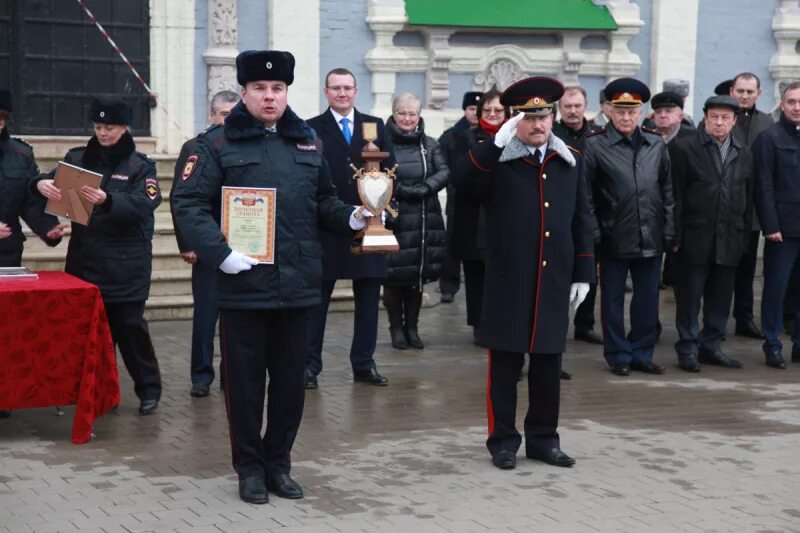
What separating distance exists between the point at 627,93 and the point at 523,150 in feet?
8.78

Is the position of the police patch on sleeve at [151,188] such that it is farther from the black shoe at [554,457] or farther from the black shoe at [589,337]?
the black shoe at [589,337]

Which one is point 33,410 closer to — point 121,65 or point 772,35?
point 121,65

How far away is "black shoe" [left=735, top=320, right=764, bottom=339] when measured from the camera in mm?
11562

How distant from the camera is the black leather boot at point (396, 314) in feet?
35.2

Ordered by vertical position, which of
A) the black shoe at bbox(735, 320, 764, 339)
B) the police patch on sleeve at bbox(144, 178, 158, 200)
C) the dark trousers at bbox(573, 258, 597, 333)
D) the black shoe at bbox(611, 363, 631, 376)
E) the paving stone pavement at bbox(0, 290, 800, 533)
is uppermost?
the police patch on sleeve at bbox(144, 178, 158, 200)

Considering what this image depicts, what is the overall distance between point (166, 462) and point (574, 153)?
103 inches

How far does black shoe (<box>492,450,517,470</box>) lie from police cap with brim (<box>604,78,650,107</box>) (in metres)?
3.38

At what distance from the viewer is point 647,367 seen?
991 centimetres

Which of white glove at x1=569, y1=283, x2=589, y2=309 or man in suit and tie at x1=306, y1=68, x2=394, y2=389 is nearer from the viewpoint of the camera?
white glove at x1=569, y1=283, x2=589, y2=309

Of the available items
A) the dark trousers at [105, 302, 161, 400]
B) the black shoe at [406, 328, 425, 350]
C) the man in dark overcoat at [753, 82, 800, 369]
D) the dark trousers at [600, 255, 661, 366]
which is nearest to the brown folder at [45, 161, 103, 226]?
the dark trousers at [105, 302, 161, 400]

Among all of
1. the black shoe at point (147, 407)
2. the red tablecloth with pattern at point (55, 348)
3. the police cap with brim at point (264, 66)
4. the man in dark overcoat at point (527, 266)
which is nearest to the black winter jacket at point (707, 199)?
the man in dark overcoat at point (527, 266)

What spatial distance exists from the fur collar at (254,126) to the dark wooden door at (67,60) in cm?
738

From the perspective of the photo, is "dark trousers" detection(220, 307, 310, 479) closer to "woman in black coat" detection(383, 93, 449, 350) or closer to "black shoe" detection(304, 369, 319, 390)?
"black shoe" detection(304, 369, 319, 390)

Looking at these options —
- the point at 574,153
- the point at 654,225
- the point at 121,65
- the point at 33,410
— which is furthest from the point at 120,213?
the point at 121,65
